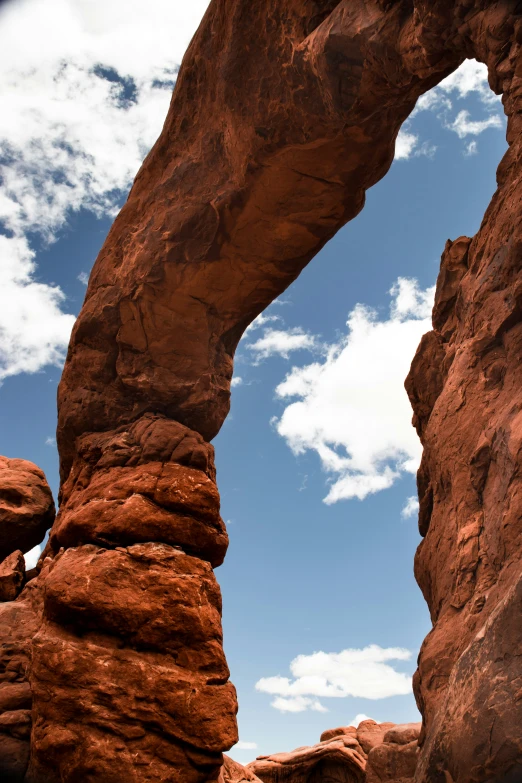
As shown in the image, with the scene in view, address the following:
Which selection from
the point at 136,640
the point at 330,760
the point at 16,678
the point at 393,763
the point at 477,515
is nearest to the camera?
the point at 477,515

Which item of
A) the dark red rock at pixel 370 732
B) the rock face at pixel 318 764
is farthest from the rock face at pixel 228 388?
the dark red rock at pixel 370 732

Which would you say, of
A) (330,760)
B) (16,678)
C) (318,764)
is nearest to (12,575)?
(16,678)

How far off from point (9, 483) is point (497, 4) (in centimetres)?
1032

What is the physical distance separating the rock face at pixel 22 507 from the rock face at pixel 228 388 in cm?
12

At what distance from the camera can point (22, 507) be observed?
12.0 m

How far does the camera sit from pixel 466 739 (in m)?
4.39

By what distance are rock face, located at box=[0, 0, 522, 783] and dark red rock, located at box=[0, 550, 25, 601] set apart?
0.97 meters

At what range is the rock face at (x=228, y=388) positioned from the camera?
568 cm

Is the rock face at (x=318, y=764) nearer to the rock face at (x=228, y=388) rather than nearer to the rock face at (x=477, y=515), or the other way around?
the rock face at (x=228, y=388)

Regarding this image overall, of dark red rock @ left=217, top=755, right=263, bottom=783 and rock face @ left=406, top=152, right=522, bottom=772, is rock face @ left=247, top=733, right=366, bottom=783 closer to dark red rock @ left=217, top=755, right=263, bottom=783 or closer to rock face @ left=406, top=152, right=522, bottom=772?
dark red rock @ left=217, top=755, right=263, bottom=783

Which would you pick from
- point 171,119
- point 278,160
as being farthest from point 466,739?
point 171,119

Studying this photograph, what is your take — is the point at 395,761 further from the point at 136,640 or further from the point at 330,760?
the point at 330,760

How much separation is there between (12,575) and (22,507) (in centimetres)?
160

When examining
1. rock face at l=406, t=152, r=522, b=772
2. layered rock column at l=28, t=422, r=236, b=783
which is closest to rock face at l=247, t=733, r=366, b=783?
layered rock column at l=28, t=422, r=236, b=783
